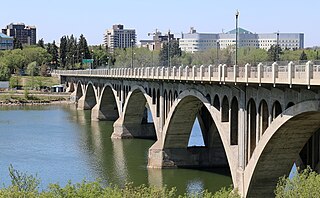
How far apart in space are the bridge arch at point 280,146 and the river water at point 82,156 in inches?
370

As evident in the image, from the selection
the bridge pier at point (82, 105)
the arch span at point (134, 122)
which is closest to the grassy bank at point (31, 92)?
the bridge pier at point (82, 105)

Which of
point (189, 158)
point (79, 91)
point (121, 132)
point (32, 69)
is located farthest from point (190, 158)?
point (32, 69)

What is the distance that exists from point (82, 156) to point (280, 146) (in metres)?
29.4

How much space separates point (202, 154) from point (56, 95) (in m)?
89.7

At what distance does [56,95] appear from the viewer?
138m

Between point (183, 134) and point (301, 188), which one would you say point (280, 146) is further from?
point (183, 134)

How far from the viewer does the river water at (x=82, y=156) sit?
157 feet

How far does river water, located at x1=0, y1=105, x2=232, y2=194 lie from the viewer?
157 feet

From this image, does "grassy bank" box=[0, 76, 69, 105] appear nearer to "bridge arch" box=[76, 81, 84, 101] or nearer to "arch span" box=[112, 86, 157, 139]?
"bridge arch" box=[76, 81, 84, 101]

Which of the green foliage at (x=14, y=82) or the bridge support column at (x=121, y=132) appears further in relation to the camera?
the green foliage at (x=14, y=82)

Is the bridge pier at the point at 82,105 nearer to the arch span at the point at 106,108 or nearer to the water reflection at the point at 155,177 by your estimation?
the arch span at the point at 106,108

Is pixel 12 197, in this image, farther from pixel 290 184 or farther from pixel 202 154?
pixel 202 154

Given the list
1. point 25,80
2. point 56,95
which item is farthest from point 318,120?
point 25,80

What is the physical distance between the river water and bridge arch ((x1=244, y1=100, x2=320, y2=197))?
939 cm
